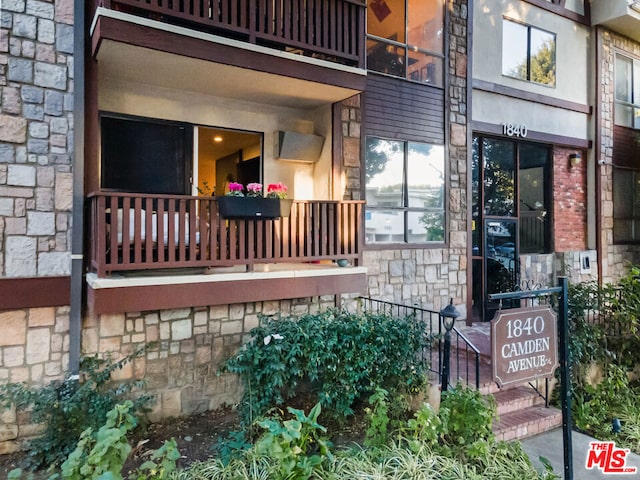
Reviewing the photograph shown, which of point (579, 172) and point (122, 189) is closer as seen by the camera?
point (122, 189)

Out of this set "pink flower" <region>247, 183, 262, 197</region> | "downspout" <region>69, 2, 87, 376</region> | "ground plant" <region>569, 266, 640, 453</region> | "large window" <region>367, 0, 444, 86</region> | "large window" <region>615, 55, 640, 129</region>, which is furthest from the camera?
"large window" <region>615, 55, 640, 129</region>

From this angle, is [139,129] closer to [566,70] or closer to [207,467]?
[207,467]

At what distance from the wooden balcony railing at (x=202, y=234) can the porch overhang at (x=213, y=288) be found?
166 mm

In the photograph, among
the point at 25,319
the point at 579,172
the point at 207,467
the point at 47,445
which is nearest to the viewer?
the point at 207,467

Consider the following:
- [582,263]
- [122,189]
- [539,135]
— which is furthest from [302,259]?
[582,263]

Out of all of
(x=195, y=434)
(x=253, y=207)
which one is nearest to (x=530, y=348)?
(x=253, y=207)

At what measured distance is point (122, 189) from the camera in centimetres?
527

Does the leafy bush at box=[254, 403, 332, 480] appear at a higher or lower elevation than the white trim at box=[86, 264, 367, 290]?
lower

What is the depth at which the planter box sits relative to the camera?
4691 mm

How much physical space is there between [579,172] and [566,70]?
2226 millimetres

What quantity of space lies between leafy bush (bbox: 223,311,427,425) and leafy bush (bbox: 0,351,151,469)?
1.31m

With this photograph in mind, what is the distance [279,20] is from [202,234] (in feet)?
9.17

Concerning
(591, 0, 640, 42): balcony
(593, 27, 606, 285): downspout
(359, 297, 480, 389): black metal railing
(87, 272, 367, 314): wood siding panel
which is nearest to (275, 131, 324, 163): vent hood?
(87, 272, 367, 314): wood siding panel

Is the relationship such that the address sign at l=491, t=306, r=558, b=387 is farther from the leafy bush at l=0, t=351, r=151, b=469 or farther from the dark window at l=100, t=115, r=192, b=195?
the dark window at l=100, t=115, r=192, b=195
